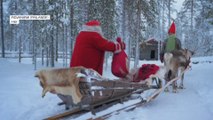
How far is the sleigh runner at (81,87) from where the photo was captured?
262 inches

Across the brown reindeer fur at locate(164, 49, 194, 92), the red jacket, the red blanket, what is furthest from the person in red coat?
the brown reindeer fur at locate(164, 49, 194, 92)

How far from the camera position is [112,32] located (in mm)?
27516

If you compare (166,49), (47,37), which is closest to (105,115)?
(166,49)

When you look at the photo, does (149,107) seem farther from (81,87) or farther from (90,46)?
(81,87)

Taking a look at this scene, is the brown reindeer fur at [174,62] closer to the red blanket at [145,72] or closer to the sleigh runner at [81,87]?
the red blanket at [145,72]

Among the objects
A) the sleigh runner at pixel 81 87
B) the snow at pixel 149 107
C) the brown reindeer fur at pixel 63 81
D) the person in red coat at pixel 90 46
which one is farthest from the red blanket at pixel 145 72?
the brown reindeer fur at pixel 63 81

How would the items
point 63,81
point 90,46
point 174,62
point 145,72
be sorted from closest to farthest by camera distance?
point 63,81 → point 90,46 → point 145,72 → point 174,62

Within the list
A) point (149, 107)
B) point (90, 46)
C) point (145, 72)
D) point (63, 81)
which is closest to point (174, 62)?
point (145, 72)

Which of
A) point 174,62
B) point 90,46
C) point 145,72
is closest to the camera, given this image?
point 90,46

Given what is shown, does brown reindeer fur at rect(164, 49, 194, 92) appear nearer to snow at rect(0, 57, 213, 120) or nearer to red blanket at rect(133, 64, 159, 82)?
snow at rect(0, 57, 213, 120)

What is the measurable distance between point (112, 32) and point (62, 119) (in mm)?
20875

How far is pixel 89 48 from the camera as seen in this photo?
7699 mm

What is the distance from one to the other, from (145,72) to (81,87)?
244cm

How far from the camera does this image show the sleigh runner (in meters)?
6.64
